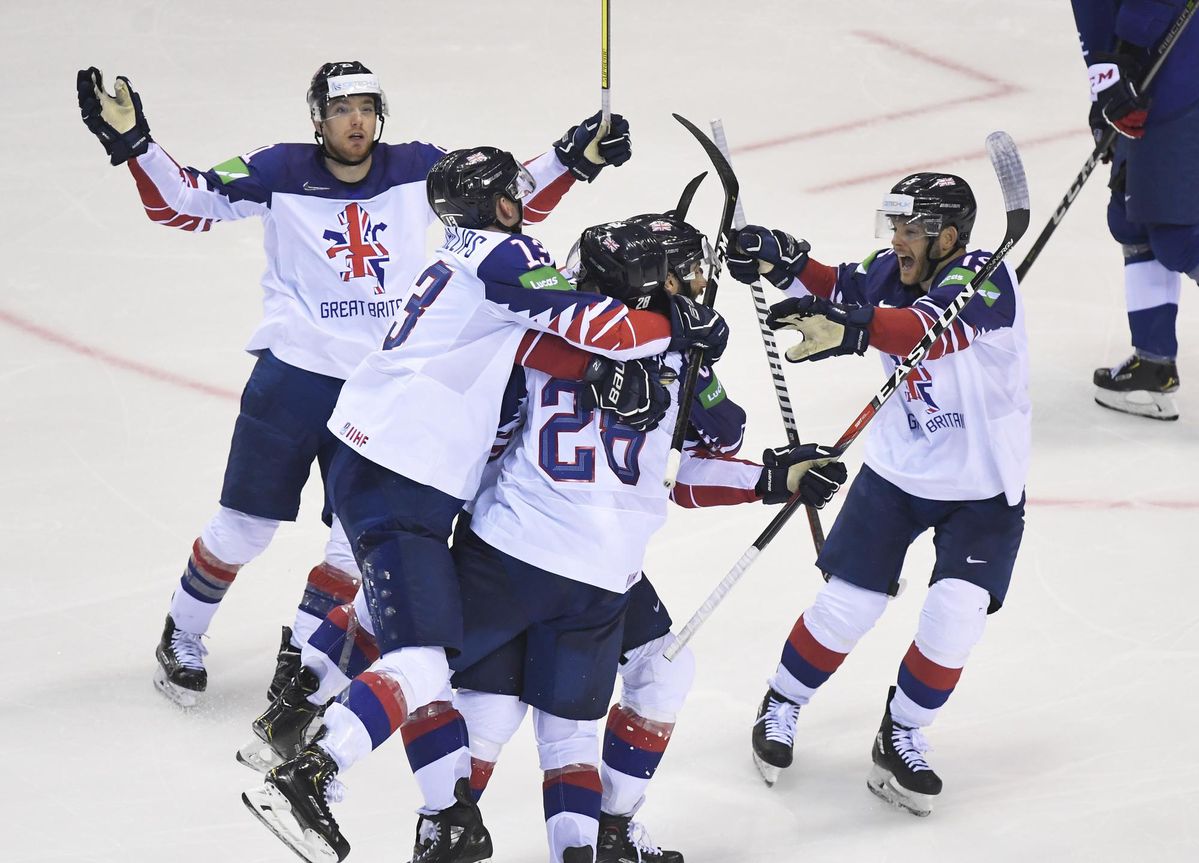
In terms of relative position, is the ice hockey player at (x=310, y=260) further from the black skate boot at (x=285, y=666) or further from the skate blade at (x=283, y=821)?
the skate blade at (x=283, y=821)

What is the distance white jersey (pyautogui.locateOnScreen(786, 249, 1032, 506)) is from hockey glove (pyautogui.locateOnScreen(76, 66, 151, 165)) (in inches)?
68.9

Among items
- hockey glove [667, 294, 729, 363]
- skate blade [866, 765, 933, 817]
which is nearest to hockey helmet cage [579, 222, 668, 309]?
hockey glove [667, 294, 729, 363]

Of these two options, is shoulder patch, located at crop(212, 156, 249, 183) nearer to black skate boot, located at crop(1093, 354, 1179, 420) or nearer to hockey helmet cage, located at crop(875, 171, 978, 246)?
hockey helmet cage, located at crop(875, 171, 978, 246)

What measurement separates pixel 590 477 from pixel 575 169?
1.23 m

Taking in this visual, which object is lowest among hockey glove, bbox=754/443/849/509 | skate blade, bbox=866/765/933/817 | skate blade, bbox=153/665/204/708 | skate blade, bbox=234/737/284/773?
skate blade, bbox=866/765/933/817

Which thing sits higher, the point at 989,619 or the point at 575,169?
the point at 575,169

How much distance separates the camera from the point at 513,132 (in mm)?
7840

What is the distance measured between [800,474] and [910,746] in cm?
76

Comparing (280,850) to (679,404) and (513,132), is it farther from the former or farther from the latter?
(513,132)

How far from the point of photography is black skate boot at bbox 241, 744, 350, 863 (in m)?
2.97

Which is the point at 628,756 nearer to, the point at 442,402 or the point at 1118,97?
the point at 442,402

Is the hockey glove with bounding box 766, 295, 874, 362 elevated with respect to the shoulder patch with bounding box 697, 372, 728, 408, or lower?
elevated

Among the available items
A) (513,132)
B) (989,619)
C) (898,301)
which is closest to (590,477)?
(898,301)

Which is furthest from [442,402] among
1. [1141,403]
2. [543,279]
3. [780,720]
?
[1141,403]
